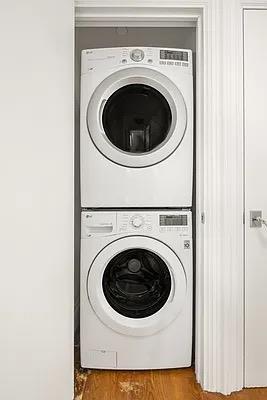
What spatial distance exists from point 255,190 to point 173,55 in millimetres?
851

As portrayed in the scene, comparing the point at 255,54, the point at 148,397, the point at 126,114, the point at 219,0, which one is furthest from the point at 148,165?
the point at 148,397

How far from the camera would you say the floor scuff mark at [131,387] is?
1690mm

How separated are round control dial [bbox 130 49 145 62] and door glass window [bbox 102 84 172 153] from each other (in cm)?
15

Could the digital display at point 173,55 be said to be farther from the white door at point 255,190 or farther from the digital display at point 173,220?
the digital display at point 173,220

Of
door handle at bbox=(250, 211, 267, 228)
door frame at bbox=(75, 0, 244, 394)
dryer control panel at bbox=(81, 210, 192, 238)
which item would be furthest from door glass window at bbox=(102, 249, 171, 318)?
door handle at bbox=(250, 211, 267, 228)

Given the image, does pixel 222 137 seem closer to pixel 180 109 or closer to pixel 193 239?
pixel 180 109

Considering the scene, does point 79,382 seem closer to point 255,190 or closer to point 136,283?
point 136,283

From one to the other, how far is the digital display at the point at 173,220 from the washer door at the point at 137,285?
0.37ft

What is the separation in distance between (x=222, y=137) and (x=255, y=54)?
45 centimetres

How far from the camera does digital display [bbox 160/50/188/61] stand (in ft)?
5.97

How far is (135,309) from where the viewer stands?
73.0 inches

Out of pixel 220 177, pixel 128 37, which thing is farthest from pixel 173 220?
pixel 128 37

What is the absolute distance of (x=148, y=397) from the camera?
1640 mm

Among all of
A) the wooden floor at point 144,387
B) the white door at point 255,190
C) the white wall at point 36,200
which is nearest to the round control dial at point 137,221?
the white wall at point 36,200
